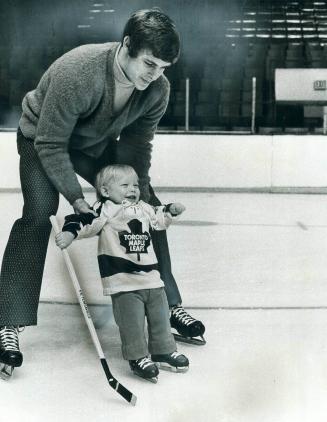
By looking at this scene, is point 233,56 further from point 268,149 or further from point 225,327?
point 225,327

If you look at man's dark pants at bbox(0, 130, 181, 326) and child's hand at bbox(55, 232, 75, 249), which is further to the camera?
man's dark pants at bbox(0, 130, 181, 326)

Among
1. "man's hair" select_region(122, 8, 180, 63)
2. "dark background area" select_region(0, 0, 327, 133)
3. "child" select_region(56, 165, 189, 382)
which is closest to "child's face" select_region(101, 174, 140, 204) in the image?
"child" select_region(56, 165, 189, 382)

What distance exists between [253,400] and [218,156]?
4.92 metres

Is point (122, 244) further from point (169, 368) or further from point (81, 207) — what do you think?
point (169, 368)

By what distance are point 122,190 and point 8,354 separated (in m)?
0.50

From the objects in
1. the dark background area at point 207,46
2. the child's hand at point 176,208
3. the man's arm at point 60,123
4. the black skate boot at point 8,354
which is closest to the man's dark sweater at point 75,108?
the man's arm at point 60,123

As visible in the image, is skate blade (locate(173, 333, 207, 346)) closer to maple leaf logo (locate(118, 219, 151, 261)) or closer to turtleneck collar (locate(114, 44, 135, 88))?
maple leaf logo (locate(118, 219, 151, 261))

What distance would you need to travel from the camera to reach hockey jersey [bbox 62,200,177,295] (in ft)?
6.71

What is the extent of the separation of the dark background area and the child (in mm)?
5408

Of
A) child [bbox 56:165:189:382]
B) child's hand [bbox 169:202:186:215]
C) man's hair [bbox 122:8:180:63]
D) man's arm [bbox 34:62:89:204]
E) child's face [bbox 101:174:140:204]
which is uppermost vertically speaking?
man's hair [bbox 122:8:180:63]

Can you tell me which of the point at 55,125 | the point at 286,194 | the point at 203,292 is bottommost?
the point at 286,194

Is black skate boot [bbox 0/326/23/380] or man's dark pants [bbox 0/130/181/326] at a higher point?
man's dark pants [bbox 0/130/181/326]

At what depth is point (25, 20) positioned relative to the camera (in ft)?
31.7

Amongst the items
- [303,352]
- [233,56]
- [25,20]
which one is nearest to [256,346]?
[303,352]
